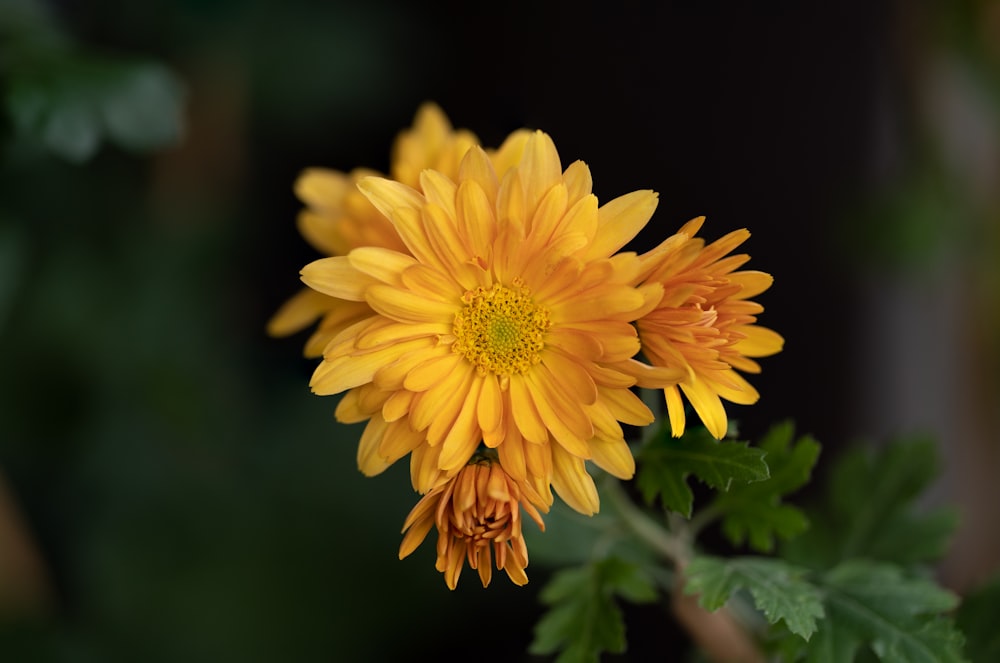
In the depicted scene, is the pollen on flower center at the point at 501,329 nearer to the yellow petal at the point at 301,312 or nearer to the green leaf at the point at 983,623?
the yellow petal at the point at 301,312

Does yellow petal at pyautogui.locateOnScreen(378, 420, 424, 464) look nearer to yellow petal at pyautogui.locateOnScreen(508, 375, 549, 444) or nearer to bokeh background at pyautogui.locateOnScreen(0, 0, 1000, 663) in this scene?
yellow petal at pyautogui.locateOnScreen(508, 375, 549, 444)

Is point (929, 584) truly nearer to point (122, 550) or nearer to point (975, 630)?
point (975, 630)

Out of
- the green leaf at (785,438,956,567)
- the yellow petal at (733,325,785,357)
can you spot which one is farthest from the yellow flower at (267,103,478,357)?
the green leaf at (785,438,956,567)

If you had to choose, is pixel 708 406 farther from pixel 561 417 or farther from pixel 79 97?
pixel 79 97

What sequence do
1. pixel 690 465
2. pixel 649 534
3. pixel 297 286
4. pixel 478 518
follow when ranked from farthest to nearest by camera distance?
pixel 297 286, pixel 649 534, pixel 690 465, pixel 478 518

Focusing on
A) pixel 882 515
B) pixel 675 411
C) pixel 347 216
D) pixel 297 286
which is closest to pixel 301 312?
pixel 347 216

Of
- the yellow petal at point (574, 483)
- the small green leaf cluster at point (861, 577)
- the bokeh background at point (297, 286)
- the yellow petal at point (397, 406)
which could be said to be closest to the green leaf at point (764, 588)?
the small green leaf cluster at point (861, 577)
